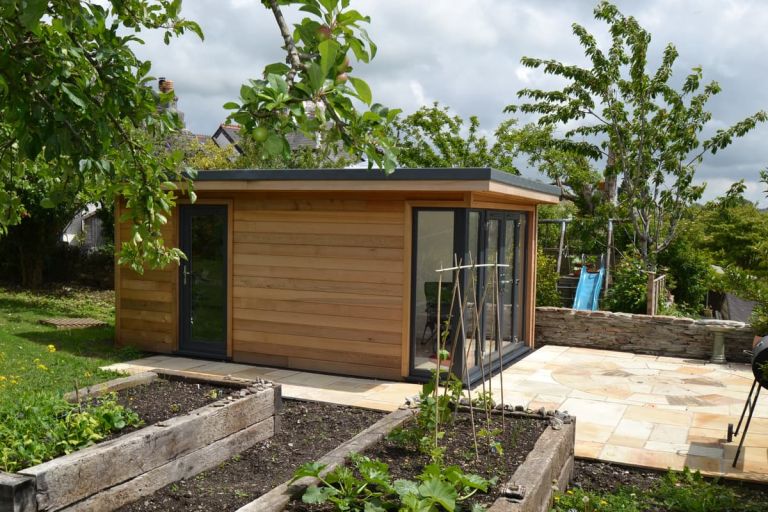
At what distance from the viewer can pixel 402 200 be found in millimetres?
8156

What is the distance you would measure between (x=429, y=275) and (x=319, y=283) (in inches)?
52.3

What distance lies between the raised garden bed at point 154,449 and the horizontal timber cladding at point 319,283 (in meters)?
2.58

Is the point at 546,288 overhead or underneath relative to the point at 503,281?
underneath

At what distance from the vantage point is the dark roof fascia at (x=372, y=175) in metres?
7.45

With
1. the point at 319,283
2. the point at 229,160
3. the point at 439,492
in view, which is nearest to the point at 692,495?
the point at 439,492

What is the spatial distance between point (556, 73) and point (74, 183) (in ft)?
39.9

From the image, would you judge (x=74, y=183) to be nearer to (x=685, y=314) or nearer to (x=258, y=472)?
(x=258, y=472)

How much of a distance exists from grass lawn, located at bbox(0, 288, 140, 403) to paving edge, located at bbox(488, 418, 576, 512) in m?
3.14

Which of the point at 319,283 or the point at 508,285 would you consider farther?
the point at 508,285

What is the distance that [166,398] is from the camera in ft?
18.4

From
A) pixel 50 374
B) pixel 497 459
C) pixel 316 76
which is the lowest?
pixel 50 374

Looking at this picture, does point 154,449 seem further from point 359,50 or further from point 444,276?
point 444,276

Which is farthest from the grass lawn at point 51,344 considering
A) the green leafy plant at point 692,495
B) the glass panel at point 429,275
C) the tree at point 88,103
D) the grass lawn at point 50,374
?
the green leafy plant at point 692,495

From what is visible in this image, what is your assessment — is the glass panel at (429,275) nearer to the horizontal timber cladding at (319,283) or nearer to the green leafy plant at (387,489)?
the horizontal timber cladding at (319,283)
